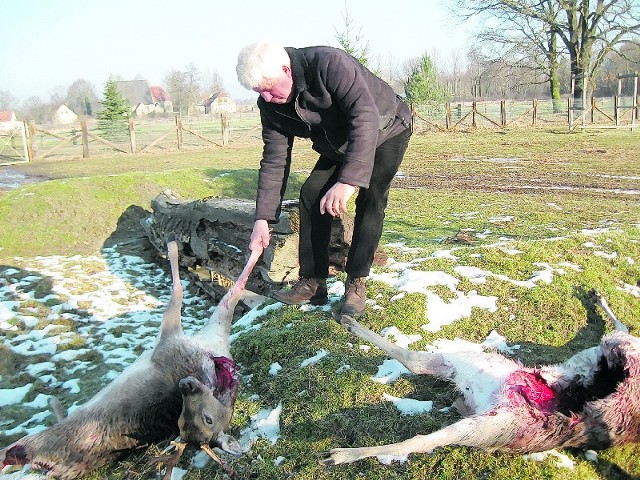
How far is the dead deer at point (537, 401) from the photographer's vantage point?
A: 257 centimetres

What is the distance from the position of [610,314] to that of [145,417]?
3170 mm

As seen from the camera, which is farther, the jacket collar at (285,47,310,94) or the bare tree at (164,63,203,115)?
the bare tree at (164,63,203,115)

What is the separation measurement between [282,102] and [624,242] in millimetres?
→ 3826

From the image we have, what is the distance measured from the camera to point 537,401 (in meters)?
2.79

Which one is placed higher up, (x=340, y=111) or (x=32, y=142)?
(x=32, y=142)

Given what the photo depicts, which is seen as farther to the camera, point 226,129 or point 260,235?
point 226,129

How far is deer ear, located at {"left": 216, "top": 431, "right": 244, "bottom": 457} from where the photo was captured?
112 inches

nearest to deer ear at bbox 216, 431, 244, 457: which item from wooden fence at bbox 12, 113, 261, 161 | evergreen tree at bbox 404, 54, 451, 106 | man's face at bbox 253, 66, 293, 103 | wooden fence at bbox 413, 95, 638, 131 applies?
man's face at bbox 253, 66, 293, 103

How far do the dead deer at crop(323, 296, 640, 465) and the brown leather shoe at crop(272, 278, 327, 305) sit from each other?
1211 millimetres

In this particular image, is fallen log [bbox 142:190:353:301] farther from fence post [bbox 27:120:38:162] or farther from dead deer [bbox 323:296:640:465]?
fence post [bbox 27:120:38:162]

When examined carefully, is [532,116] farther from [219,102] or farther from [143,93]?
[143,93]

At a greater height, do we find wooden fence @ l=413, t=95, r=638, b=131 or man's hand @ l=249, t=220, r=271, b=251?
wooden fence @ l=413, t=95, r=638, b=131

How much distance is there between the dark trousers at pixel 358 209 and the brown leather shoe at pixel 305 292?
146 mm

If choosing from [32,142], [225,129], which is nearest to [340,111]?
[32,142]
